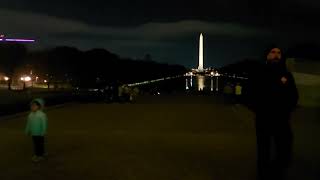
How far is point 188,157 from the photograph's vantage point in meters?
12.1

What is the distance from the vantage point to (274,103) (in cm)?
836

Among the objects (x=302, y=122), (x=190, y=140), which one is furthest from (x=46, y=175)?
(x=302, y=122)

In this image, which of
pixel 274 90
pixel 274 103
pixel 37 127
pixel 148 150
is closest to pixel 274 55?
pixel 274 90

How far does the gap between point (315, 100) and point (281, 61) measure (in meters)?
22.1

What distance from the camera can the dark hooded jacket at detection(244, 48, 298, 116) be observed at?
8.30 m

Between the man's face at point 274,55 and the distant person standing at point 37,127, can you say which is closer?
the man's face at point 274,55

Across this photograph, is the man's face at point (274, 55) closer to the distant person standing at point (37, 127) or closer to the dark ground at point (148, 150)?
the dark ground at point (148, 150)

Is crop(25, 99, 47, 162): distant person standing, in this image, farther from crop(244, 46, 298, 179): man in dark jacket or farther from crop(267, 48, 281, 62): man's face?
crop(267, 48, 281, 62): man's face

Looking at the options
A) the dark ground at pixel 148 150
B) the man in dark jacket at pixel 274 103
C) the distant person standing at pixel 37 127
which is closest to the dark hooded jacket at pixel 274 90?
the man in dark jacket at pixel 274 103

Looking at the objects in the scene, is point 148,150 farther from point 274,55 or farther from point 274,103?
point 274,55

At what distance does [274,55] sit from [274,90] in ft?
1.52

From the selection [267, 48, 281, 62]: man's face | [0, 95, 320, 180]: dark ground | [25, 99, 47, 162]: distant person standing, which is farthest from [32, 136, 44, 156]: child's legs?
[267, 48, 281, 62]: man's face

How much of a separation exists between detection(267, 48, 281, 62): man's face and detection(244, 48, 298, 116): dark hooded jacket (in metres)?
0.06

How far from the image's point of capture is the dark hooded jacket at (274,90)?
27.2ft
